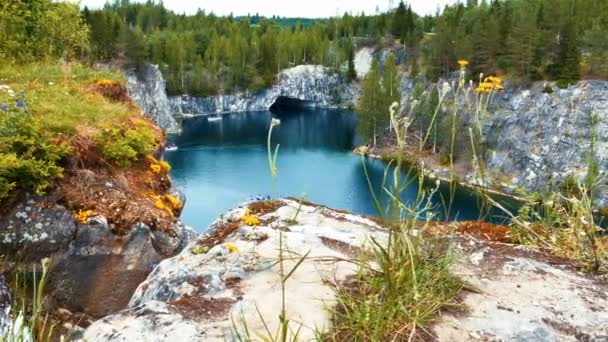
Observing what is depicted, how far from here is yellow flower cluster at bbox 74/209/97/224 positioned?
7.00 meters

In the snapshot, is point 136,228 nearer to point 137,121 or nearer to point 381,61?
point 137,121

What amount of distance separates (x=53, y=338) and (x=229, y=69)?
96596mm

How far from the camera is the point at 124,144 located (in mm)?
8188

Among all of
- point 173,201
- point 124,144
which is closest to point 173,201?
point 173,201

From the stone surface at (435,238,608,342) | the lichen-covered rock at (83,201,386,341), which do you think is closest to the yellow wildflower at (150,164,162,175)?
the lichen-covered rock at (83,201,386,341)

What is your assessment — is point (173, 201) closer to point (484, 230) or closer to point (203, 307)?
point (484, 230)

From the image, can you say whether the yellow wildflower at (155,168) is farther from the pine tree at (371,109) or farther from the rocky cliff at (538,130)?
the pine tree at (371,109)

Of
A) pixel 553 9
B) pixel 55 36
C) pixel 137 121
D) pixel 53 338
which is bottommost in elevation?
pixel 53 338

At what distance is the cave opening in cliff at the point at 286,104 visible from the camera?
108 meters

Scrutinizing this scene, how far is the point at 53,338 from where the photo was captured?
558 cm

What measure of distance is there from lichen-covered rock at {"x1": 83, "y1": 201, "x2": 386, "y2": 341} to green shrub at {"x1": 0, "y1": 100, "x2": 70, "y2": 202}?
3.14 m

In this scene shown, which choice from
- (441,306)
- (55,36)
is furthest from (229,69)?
(441,306)

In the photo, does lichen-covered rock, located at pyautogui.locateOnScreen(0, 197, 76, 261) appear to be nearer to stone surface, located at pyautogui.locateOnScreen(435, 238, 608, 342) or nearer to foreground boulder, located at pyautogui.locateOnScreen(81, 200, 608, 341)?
foreground boulder, located at pyautogui.locateOnScreen(81, 200, 608, 341)

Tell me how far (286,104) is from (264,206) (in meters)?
107
